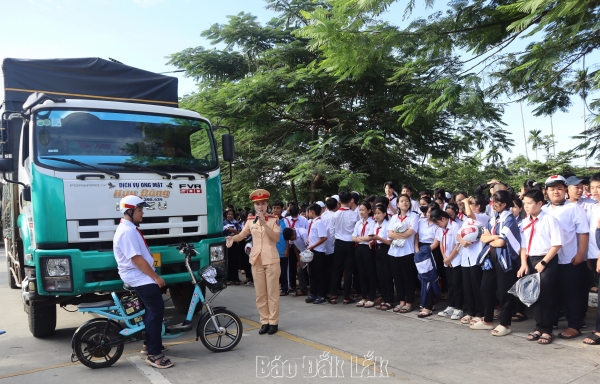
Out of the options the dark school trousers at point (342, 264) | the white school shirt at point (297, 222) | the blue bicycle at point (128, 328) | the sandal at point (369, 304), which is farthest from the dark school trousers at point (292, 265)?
the blue bicycle at point (128, 328)

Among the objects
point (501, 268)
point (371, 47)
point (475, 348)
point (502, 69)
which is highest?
point (371, 47)

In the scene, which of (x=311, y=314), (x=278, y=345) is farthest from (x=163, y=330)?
(x=311, y=314)

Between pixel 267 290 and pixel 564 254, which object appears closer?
pixel 564 254

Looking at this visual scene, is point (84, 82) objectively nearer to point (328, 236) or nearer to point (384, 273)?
point (328, 236)

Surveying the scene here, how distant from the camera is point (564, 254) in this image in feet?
17.6

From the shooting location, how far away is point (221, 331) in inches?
213

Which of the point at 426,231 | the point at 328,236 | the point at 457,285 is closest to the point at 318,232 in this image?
the point at 328,236

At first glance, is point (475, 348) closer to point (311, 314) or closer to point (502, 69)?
point (311, 314)

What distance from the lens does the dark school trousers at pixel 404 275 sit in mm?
7055

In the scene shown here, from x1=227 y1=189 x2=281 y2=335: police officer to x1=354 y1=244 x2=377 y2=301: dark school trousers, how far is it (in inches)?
77.7

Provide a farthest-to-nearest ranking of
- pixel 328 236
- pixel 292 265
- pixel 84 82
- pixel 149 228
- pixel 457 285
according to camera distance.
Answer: pixel 292 265, pixel 328 236, pixel 84 82, pixel 457 285, pixel 149 228

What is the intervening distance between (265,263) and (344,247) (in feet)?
7.06

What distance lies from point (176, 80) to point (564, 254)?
231 inches

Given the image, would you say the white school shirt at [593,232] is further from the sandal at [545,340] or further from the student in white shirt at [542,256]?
the sandal at [545,340]
